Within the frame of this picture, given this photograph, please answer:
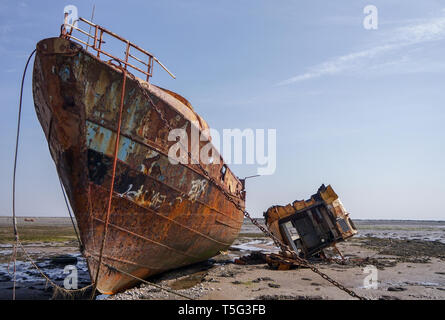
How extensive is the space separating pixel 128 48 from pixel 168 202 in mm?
3214

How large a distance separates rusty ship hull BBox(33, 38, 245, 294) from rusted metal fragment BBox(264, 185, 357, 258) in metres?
5.16

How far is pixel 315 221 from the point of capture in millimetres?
10812

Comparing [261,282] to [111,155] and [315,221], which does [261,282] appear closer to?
[315,221]

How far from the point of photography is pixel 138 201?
19.6 ft

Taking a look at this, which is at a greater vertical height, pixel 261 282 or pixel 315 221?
pixel 315 221

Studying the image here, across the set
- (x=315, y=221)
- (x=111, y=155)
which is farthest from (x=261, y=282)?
(x=111, y=155)

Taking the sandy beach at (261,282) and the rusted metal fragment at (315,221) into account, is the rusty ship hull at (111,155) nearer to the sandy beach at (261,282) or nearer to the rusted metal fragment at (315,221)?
the sandy beach at (261,282)

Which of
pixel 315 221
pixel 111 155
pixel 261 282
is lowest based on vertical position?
pixel 261 282

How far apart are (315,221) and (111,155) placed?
779cm

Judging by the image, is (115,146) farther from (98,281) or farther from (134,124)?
(98,281)

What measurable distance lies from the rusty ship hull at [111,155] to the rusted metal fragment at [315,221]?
203 inches

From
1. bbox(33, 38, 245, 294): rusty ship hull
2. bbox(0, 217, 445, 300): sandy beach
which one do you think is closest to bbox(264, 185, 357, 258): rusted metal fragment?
bbox(0, 217, 445, 300): sandy beach
